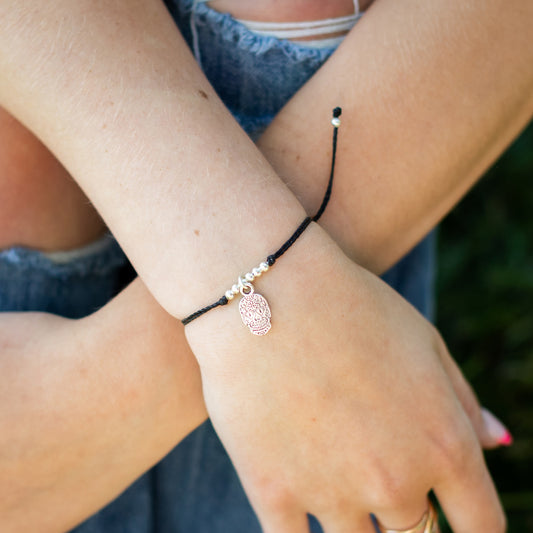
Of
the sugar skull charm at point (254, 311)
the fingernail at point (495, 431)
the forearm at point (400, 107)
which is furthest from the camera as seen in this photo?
the fingernail at point (495, 431)

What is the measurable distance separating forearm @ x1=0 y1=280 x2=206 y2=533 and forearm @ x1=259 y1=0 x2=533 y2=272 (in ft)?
1.03

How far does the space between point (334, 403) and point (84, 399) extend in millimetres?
356

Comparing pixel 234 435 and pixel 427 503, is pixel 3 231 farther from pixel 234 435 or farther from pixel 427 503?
pixel 427 503

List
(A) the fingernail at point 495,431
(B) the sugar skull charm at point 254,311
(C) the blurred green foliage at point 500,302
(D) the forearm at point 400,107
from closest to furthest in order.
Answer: (B) the sugar skull charm at point 254,311
(D) the forearm at point 400,107
(A) the fingernail at point 495,431
(C) the blurred green foliage at point 500,302

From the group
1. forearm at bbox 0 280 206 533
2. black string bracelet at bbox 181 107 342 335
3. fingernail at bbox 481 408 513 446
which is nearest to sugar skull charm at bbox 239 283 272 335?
black string bracelet at bbox 181 107 342 335

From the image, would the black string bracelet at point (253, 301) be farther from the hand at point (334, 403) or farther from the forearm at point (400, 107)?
the forearm at point (400, 107)

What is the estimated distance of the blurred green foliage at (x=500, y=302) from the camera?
1.95 meters

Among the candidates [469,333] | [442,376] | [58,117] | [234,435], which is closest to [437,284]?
[469,333]

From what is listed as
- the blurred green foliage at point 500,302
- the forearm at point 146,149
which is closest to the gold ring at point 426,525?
the forearm at point 146,149

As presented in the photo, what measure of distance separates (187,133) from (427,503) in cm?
65

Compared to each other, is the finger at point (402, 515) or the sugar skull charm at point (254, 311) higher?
the sugar skull charm at point (254, 311)

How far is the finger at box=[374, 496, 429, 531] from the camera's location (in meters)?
0.80

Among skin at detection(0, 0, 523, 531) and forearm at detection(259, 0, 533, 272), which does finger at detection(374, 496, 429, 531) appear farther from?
forearm at detection(259, 0, 533, 272)

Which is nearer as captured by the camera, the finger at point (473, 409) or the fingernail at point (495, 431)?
the finger at point (473, 409)
